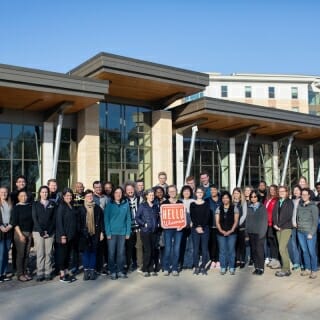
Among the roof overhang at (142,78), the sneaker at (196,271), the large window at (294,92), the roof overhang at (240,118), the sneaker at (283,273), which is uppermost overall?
the large window at (294,92)

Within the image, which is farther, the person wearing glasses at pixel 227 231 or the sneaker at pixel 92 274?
the person wearing glasses at pixel 227 231

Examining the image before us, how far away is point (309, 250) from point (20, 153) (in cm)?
1547

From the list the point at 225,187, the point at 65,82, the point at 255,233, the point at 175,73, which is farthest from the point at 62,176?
the point at 255,233

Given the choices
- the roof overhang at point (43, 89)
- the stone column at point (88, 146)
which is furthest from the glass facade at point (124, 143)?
the roof overhang at point (43, 89)

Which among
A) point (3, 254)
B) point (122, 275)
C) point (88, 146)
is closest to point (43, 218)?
point (3, 254)

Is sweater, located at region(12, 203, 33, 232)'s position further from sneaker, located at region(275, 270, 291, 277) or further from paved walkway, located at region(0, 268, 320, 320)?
sneaker, located at region(275, 270, 291, 277)

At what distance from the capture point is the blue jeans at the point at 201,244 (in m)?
8.54

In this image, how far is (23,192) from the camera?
8281 mm

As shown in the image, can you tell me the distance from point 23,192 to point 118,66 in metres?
10.7

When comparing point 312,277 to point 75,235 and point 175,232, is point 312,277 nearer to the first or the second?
point 175,232

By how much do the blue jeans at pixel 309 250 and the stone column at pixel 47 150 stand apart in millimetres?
14238

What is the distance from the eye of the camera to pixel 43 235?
25.9ft

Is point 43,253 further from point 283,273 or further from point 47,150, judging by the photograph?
point 47,150

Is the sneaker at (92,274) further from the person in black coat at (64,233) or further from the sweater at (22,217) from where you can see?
the sweater at (22,217)
